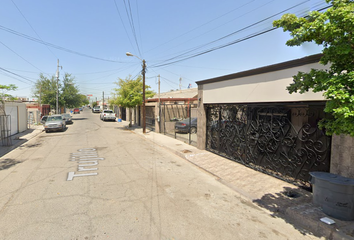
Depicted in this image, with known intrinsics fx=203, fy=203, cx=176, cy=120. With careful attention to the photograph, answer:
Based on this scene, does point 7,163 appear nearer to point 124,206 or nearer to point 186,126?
point 124,206

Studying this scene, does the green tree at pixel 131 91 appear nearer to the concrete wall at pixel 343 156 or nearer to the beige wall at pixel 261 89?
the beige wall at pixel 261 89

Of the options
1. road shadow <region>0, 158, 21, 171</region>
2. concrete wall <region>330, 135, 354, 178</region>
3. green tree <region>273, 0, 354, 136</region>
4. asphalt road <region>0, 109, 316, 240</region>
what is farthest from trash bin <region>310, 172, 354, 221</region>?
road shadow <region>0, 158, 21, 171</region>

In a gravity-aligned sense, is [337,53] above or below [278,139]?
above

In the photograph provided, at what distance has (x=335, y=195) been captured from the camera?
3809 mm

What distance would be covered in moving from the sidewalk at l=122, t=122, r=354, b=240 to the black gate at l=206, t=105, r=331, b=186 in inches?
15.8

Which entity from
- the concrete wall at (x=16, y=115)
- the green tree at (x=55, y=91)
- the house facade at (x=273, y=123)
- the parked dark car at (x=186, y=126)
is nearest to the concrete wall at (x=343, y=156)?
the house facade at (x=273, y=123)

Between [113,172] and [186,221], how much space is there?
12.7 feet

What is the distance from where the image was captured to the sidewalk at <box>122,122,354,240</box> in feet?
12.0

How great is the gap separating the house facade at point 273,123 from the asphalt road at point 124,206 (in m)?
1.95

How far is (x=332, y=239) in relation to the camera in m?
3.49

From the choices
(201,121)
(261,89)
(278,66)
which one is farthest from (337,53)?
(201,121)

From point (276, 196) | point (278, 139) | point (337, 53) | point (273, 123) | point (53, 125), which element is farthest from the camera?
point (53, 125)

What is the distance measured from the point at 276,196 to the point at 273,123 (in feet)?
7.75

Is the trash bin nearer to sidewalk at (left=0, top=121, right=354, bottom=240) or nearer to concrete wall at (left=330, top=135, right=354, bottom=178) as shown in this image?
sidewalk at (left=0, top=121, right=354, bottom=240)
